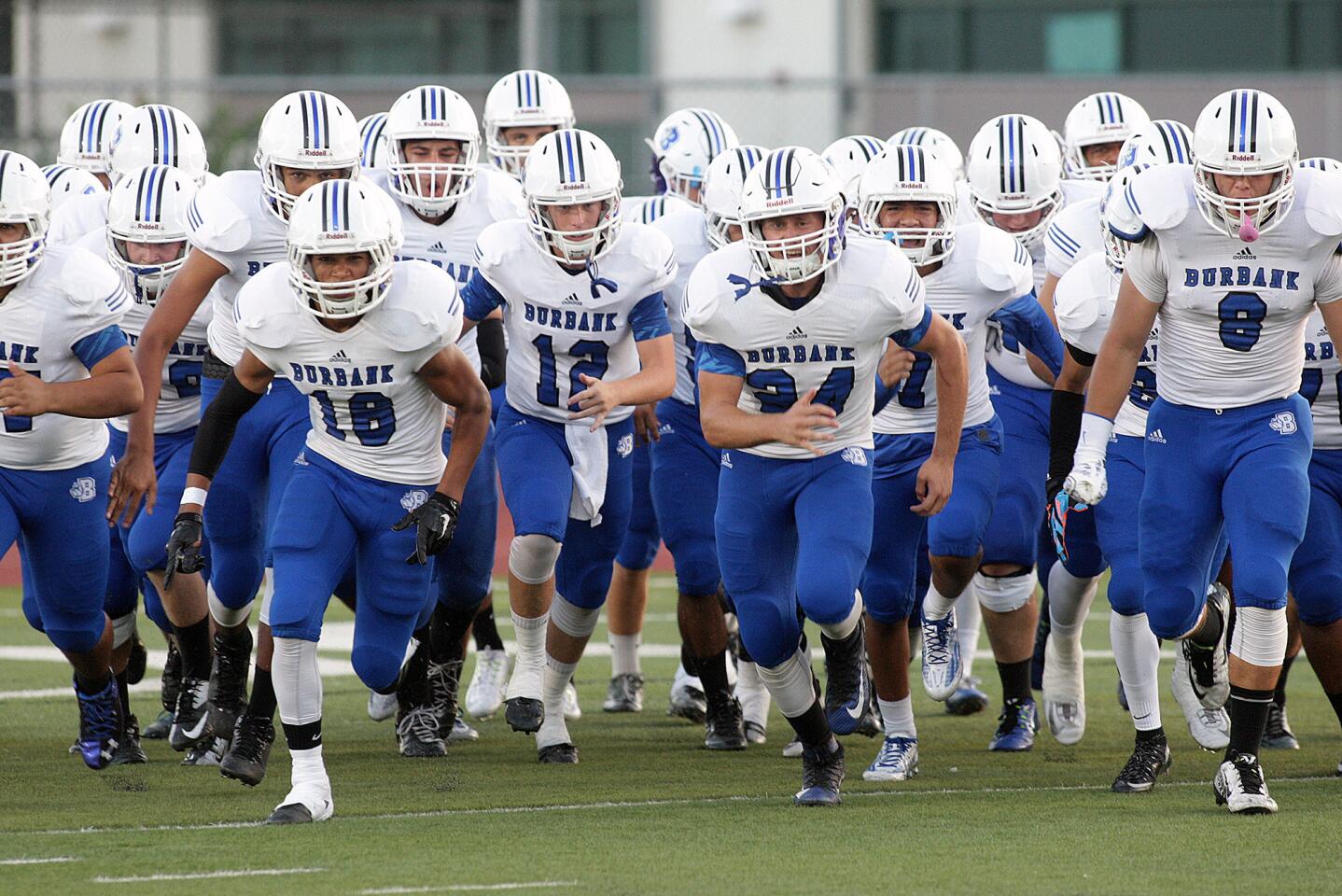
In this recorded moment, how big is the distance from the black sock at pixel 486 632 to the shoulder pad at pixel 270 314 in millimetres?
2163

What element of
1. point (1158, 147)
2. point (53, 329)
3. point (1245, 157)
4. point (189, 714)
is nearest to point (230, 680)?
point (189, 714)

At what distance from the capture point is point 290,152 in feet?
20.6

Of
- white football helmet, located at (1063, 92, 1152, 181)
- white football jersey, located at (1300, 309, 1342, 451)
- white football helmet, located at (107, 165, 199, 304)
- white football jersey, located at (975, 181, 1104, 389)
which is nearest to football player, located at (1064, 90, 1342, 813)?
white football jersey, located at (1300, 309, 1342, 451)

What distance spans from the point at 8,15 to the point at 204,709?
14879mm

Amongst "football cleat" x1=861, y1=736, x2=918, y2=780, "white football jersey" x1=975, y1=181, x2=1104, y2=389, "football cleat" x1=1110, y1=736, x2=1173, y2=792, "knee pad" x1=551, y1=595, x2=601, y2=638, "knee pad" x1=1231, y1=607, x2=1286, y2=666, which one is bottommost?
"football cleat" x1=861, y1=736, x2=918, y2=780

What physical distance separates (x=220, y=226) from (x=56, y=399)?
2.97 feet

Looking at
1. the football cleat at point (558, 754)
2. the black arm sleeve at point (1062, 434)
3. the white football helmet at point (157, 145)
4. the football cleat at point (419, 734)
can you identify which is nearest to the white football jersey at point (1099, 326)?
the black arm sleeve at point (1062, 434)

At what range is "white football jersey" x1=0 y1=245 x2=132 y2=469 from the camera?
5801mm

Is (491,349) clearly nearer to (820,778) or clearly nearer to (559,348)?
(559,348)

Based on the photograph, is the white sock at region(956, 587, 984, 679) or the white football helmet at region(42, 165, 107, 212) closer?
the white football helmet at region(42, 165, 107, 212)

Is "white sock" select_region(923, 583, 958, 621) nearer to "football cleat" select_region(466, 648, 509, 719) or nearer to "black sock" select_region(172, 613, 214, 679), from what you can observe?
"football cleat" select_region(466, 648, 509, 719)

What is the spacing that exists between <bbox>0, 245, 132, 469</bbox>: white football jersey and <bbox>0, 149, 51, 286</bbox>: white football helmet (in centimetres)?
7

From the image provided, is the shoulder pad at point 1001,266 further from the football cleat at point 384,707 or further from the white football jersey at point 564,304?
the football cleat at point 384,707

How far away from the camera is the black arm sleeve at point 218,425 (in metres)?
Answer: 5.74
